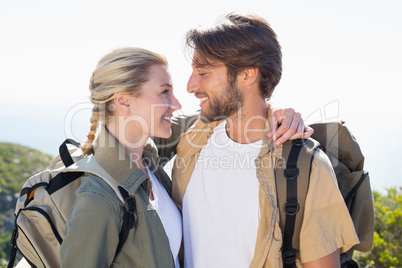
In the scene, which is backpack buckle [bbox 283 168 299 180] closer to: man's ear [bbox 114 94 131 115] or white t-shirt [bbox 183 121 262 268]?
white t-shirt [bbox 183 121 262 268]

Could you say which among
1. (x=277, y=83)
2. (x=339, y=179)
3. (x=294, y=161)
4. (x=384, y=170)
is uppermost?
(x=277, y=83)

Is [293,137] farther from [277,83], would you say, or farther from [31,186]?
[31,186]

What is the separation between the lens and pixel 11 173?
40.5ft

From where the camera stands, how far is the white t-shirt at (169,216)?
7.63ft

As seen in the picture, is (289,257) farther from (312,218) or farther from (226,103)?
(226,103)

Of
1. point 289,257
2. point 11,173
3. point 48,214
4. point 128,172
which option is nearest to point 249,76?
point 128,172

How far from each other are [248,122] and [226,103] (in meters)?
0.22

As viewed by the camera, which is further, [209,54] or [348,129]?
[209,54]

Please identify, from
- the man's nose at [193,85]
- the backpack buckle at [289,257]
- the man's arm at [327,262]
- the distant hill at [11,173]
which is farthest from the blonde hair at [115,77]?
the distant hill at [11,173]

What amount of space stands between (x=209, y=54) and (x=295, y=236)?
4.54ft

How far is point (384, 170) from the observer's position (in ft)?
22.5

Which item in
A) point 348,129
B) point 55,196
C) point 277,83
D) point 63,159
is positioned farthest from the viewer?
point 277,83

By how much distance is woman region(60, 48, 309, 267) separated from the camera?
1844 millimetres

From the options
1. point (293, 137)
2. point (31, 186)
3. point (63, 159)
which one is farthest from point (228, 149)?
point (31, 186)
